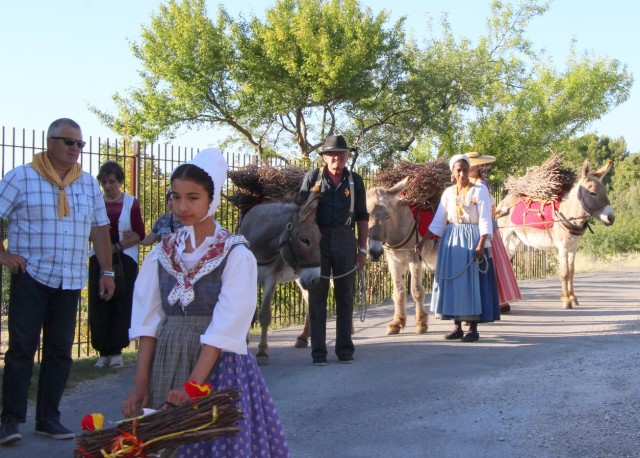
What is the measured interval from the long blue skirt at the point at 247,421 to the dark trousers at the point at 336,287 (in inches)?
200

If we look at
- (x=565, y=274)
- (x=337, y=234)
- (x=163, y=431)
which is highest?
(x=337, y=234)

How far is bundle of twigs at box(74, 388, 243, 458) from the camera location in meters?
3.14

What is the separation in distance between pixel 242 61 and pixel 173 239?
87.1 feet

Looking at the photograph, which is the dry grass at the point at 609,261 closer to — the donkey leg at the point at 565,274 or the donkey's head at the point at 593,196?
the donkey's head at the point at 593,196

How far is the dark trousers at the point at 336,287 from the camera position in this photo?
356 inches

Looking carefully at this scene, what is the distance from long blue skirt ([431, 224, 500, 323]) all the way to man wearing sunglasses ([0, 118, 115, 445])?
208 inches

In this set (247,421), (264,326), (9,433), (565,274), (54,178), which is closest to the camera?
(247,421)

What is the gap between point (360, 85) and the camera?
28.8 metres

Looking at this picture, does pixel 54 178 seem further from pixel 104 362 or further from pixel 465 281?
pixel 465 281

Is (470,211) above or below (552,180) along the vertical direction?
below

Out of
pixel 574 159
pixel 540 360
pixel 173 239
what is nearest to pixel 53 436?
pixel 173 239

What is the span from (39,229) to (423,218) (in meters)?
6.55

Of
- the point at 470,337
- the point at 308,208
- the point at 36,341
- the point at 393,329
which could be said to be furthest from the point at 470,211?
the point at 36,341

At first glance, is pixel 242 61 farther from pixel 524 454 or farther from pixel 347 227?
pixel 524 454
